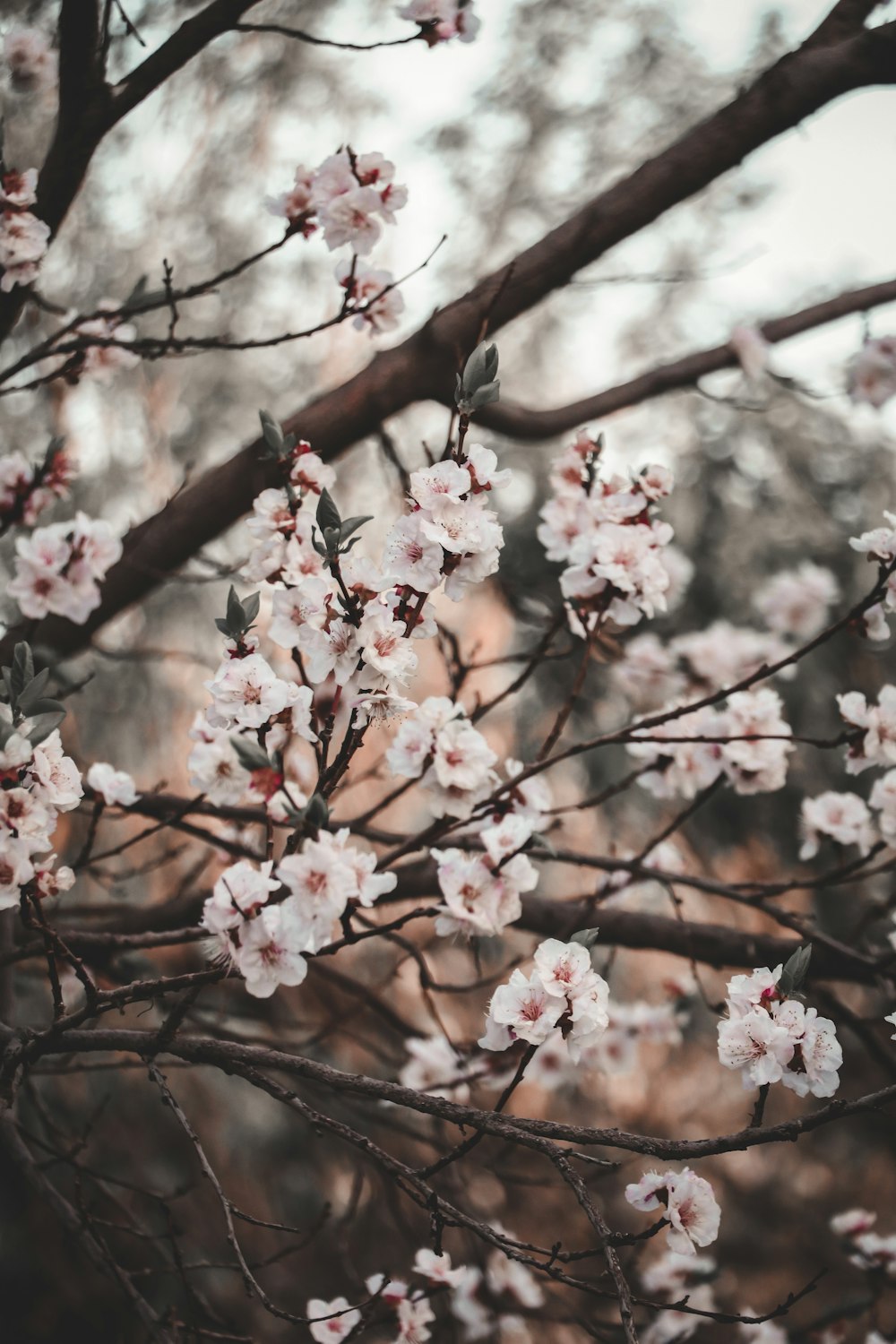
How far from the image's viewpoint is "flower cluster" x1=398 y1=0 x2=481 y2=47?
64.2 inches

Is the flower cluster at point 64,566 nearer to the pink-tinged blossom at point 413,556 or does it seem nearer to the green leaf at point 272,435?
the green leaf at point 272,435

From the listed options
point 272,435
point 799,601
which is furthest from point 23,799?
point 799,601

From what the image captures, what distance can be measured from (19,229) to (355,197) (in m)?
0.58

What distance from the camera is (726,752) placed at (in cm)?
179

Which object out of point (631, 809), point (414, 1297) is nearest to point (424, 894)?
point (414, 1297)

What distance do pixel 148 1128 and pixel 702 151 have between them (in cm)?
415

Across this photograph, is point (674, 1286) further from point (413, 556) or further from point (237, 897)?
point (413, 556)

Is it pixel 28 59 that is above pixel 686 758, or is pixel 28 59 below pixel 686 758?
above

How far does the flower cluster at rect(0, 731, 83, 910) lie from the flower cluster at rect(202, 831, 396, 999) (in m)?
0.19

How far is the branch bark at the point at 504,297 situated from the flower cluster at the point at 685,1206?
129 centimetres

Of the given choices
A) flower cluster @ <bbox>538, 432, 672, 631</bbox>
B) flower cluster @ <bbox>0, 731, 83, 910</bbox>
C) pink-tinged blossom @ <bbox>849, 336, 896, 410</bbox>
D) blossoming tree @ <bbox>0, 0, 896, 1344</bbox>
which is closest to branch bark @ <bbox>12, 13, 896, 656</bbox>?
blossoming tree @ <bbox>0, 0, 896, 1344</bbox>

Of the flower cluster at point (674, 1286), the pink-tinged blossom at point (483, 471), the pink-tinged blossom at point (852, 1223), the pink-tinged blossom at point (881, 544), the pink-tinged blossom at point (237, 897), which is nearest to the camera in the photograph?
the pink-tinged blossom at point (237, 897)

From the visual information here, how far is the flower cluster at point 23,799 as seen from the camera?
3.09ft

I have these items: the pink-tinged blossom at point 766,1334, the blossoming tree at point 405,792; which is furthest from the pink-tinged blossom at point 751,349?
the pink-tinged blossom at point 766,1334
